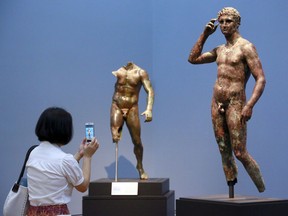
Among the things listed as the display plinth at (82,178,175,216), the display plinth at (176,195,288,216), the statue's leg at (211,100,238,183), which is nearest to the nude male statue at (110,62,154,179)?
the display plinth at (82,178,175,216)

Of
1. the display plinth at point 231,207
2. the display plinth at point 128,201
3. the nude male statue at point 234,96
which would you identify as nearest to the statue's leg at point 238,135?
the nude male statue at point 234,96

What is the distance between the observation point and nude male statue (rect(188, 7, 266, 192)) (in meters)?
4.39

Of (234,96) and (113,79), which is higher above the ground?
(113,79)

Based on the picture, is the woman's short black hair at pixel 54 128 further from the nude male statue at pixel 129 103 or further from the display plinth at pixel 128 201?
the nude male statue at pixel 129 103

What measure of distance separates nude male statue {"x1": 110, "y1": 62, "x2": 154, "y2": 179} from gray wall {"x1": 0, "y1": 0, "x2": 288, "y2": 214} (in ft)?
4.33

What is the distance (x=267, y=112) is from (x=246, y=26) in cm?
116

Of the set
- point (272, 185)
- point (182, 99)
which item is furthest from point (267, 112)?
point (182, 99)

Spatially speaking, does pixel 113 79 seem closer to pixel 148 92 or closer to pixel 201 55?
pixel 148 92

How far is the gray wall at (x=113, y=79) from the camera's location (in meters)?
6.39

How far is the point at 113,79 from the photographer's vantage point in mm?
7168

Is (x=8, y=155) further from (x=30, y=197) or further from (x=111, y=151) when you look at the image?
(x=30, y=197)

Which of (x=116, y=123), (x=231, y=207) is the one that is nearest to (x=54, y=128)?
(x=231, y=207)

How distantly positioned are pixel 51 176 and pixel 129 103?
2689mm

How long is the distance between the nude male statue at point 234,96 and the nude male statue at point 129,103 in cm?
125
